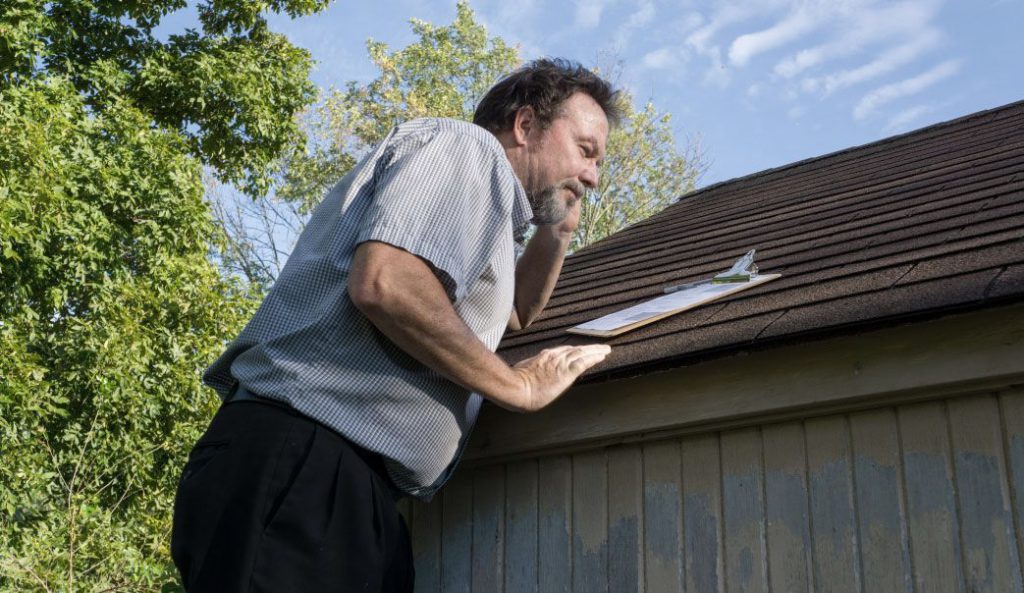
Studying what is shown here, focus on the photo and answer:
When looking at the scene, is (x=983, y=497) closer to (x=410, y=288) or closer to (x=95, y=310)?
(x=410, y=288)

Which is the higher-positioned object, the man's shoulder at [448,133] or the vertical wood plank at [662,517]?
the man's shoulder at [448,133]

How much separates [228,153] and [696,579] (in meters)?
12.0

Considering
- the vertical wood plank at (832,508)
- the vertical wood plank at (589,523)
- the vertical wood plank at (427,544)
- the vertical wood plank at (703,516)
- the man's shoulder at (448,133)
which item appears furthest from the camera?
the vertical wood plank at (427,544)

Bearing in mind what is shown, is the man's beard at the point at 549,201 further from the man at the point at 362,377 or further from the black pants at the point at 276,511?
the black pants at the point at 276,511

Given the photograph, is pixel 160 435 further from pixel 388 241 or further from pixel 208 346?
pixel 388 241

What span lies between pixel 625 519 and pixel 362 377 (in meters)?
1.24

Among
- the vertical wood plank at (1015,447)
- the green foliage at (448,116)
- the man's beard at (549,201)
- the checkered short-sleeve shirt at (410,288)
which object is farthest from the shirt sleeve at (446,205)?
the green foliage at (448,116)

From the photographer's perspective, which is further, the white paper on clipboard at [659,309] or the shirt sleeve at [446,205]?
the white paper on clipboard at [659,309]

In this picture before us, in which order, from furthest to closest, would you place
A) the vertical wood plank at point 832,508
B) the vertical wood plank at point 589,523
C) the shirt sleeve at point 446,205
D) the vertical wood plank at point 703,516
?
the vertical wood plank at point 589,523
the vertical wood plank at point 703,516
the vertical wood plank at point 832,508
the shirt sleeve at point 446,205

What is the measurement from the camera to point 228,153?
14.0 metres

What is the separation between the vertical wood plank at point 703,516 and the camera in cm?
323

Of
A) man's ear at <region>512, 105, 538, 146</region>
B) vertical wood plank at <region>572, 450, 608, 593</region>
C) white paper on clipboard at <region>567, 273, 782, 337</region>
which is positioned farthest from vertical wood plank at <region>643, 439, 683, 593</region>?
man's ear at <region>512, 105, 538, 146</region>

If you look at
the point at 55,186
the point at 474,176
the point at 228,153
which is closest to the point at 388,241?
the point at 474,176

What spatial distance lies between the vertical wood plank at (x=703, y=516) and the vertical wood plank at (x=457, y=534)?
0.93 m
